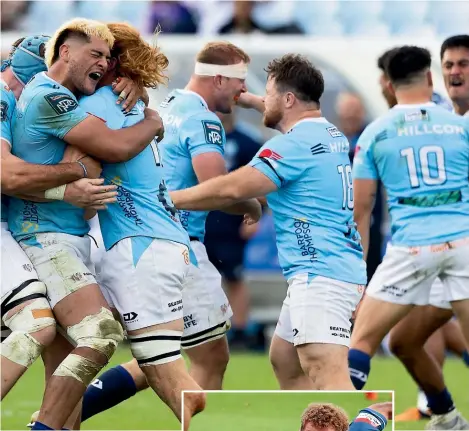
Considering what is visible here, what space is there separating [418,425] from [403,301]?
127 cm

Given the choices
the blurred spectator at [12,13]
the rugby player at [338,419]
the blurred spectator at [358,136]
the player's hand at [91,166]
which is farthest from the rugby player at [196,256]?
the blurred spectator at [12,13]

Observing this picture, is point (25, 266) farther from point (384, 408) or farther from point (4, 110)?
point (384, 408)

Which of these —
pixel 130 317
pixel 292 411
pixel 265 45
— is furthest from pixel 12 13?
pixel 292 411

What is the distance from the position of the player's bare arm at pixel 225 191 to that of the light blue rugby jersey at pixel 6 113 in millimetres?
1007

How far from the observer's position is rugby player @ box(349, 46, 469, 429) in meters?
7.97

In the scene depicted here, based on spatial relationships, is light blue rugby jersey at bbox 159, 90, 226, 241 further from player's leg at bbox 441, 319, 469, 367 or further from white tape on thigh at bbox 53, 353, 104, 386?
player's leg at bbox 441, 319, 469, 367

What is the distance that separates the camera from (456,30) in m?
17.0

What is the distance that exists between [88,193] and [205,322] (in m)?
1.58

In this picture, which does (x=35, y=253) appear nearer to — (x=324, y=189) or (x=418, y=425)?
(x=324, y=189)

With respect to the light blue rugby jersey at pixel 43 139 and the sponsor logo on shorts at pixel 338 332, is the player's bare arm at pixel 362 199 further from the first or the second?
the light blue rugby jersey at pixel 43 139

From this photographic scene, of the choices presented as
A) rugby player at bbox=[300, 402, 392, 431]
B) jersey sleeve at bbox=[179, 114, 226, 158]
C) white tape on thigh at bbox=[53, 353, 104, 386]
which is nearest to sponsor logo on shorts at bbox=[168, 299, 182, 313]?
white tape on thigh at bbox=[53, 353, 104, 386]

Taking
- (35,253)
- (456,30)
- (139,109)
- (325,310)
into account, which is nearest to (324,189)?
(325,310)

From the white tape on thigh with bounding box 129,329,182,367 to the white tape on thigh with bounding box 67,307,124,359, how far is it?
0.16m

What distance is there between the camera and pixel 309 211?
6957 mm
